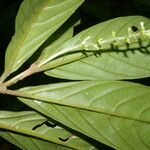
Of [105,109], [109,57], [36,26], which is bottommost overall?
[105,109]

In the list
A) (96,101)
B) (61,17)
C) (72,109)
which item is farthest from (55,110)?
(61,17)

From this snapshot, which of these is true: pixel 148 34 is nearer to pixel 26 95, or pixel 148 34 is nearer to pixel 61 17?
pixel 61 17

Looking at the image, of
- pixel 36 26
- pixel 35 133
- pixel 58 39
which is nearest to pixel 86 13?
pixel 58 39

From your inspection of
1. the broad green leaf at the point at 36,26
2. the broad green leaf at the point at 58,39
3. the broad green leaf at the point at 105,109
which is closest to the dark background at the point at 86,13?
the broad green leaf at the point at 58,39

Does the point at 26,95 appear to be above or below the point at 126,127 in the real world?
above

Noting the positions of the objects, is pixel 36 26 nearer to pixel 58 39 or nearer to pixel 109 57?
pixel 58 39

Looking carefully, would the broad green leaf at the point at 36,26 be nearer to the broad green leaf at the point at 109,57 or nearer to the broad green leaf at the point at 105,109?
the broad green leaf at the point at 109,57
